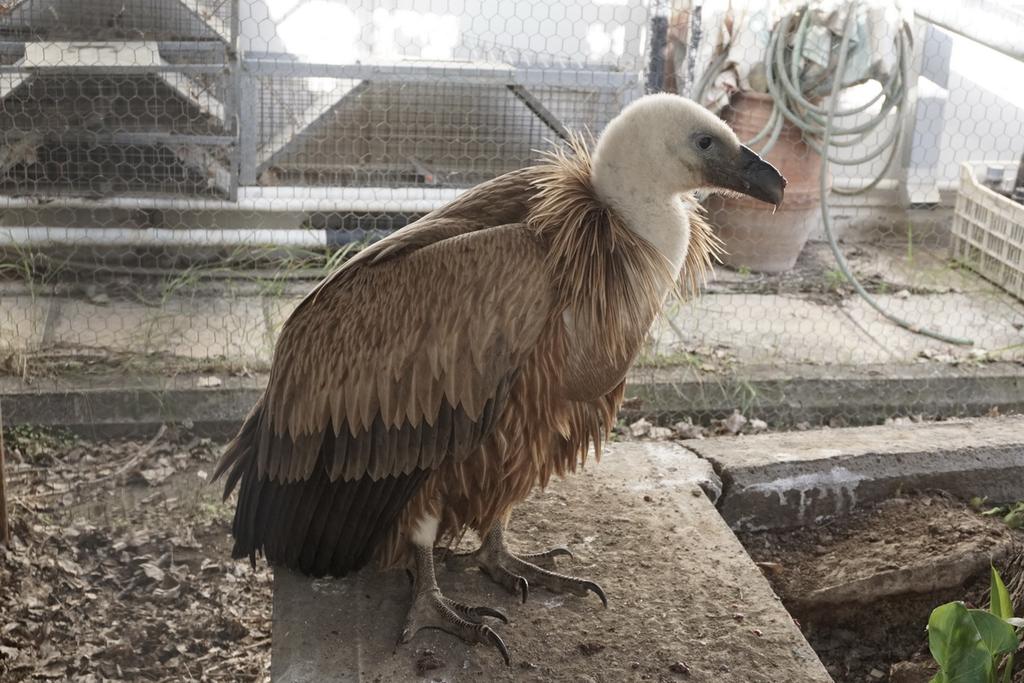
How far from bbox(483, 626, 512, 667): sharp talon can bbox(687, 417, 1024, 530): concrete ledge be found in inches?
45.9

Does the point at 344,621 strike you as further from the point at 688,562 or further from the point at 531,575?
the point at 688,562

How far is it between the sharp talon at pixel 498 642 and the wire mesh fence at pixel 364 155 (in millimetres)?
2337

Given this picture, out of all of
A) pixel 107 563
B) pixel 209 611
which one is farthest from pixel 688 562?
pixel 107 563

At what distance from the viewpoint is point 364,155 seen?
5.65 meters

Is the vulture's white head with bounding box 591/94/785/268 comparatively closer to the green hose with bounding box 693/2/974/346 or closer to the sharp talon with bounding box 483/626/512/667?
the sharp talon with bounding box 483/626/512/667

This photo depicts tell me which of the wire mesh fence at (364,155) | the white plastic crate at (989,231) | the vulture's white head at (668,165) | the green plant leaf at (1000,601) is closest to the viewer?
the green plant leaf at (1000,601)

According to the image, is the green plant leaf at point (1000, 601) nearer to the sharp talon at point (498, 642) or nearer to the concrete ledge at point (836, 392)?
the sharp talon at point (498, 642)

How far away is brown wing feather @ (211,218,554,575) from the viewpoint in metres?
2.50

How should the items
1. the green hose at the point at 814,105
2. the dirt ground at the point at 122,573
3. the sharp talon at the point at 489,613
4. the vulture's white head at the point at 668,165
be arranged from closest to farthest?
the vulture's white head at the point at 668,165 < the sharp talon at the point at 489,613 < the dirt ground at the point at 122,573 < the green hose at the point at 814,105

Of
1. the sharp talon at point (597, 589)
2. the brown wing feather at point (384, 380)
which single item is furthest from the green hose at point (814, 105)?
the brown wing feather at point (384, 380)

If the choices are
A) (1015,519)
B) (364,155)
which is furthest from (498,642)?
(364,155)

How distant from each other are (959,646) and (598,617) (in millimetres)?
887

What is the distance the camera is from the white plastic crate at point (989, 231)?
5.78 metres

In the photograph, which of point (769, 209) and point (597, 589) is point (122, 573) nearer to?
point (597, 589)
